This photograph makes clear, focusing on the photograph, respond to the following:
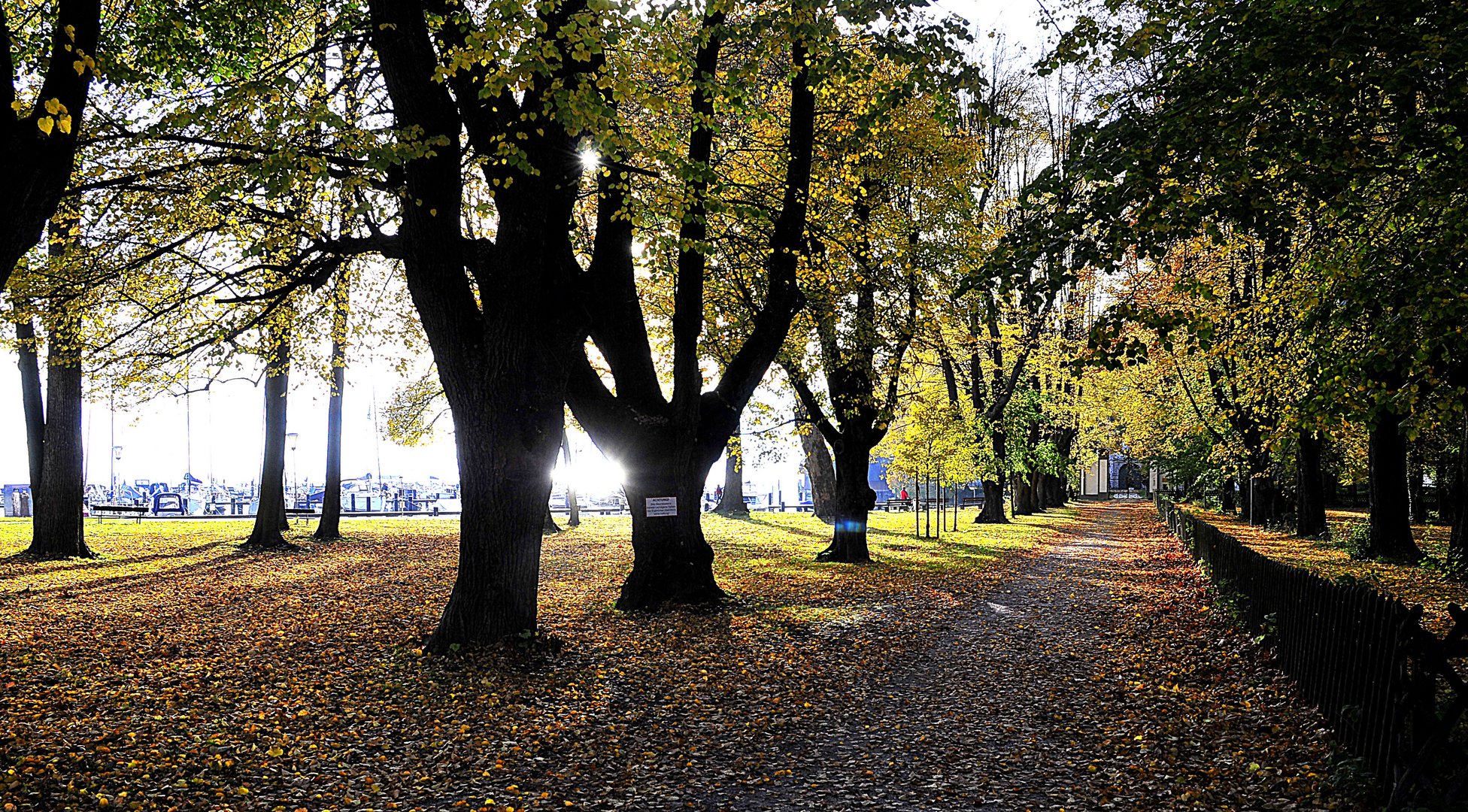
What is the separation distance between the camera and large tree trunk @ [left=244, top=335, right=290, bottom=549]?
65.8ft

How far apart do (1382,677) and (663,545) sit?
26.7 ft

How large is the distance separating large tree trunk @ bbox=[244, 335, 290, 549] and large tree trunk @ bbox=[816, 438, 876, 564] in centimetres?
1109

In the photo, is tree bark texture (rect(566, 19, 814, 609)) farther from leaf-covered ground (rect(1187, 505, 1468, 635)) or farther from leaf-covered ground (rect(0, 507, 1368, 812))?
leaf-covered ground (rect(1187, 505, 1468, 635))

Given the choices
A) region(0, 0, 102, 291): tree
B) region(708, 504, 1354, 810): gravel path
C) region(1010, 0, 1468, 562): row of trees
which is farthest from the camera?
region(1010, 0, 1468, 562): row of trees

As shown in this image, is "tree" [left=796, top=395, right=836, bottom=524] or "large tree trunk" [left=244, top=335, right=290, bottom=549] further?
"tree" [left=796, top=395, right=836, bottom=524]

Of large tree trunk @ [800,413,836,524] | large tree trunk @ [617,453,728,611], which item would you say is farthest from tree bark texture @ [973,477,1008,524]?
large tree trunk @ [617,453,728,611]

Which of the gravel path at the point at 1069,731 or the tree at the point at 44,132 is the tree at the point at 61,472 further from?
the gravel path at the point at 1069,731

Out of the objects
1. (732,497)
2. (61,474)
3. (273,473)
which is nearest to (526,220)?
(61,474)

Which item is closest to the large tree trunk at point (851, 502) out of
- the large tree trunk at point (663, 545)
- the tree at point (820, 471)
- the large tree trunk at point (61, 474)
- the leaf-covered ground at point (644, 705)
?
the leaf-covered ground at point (644, 705)

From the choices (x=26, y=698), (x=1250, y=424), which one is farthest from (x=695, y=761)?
(x=1250, y=424)

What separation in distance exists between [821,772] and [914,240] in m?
10.7

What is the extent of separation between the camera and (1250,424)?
79.2ft

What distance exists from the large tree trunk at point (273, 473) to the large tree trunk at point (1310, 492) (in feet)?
73.4

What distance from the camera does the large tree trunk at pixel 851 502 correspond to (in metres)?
18.5
